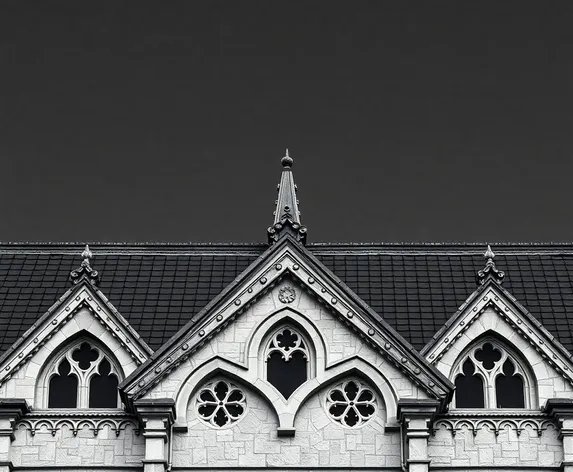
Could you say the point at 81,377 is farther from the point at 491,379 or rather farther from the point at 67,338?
the point at 491,379

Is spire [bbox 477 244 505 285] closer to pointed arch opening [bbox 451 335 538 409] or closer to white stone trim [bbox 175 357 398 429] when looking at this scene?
pointed arch opening [bbox 451 335 538 409]

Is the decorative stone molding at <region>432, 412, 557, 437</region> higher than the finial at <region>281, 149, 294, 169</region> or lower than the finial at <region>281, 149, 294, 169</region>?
lower

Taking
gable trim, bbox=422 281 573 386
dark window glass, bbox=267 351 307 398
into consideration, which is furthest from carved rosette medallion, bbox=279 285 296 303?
gable trim, bbox=422 281 573 386

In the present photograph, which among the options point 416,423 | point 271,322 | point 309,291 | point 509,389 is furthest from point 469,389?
point 271,322

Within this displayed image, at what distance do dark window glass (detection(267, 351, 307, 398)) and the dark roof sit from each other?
10.4 ft

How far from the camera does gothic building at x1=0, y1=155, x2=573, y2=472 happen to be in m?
42.1

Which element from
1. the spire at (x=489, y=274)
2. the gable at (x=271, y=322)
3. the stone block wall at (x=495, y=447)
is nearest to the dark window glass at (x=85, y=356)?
the gable at (x=271, y=322)

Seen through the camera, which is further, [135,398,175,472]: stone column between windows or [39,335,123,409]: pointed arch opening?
[39,335,123,409]: pointed arch opening

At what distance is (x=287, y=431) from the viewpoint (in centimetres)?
4222

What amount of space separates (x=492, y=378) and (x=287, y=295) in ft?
19.0

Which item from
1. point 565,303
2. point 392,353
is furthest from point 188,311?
point 565,303

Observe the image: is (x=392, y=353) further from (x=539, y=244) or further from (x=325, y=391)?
(x=539, y=244)

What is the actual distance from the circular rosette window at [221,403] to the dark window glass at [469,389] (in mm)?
5629

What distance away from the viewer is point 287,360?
43.3 metres
